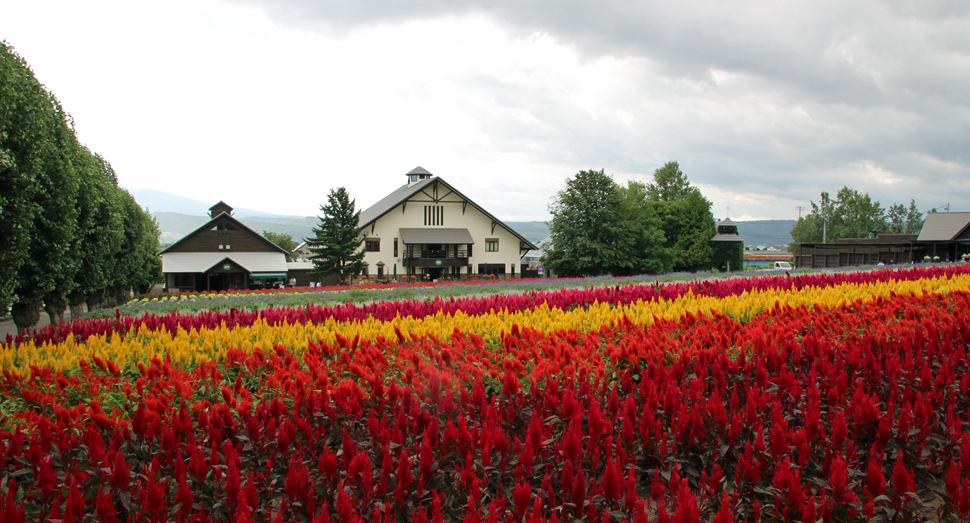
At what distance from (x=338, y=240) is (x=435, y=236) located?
1063 cm

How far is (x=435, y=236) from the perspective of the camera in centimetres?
5628

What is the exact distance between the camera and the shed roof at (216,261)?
50.3 meters

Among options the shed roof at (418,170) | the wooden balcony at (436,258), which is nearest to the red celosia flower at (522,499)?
the wooden balcony at (436,258)

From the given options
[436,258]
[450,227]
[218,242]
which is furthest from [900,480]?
[218,242]

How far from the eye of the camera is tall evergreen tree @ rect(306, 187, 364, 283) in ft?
163

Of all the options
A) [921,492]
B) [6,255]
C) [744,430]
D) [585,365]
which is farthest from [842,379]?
[6,255]

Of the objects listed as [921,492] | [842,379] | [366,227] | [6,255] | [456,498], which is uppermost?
[366,227]

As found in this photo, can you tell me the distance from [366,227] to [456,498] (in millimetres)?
54339

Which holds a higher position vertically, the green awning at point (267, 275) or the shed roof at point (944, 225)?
the shed roof at point (944, 225)

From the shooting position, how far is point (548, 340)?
547 cm

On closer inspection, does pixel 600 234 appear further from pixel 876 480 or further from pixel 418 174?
pixel 876 480

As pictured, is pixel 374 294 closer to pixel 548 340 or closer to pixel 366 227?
pixel 548 340

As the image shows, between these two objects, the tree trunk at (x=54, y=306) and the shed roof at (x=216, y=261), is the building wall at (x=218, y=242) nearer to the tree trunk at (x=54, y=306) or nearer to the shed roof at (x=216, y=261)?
the shed roof at (x=216, y=261)

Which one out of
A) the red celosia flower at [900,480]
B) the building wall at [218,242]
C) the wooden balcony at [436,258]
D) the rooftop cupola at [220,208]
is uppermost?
the rooftop cupola at [220,208]
